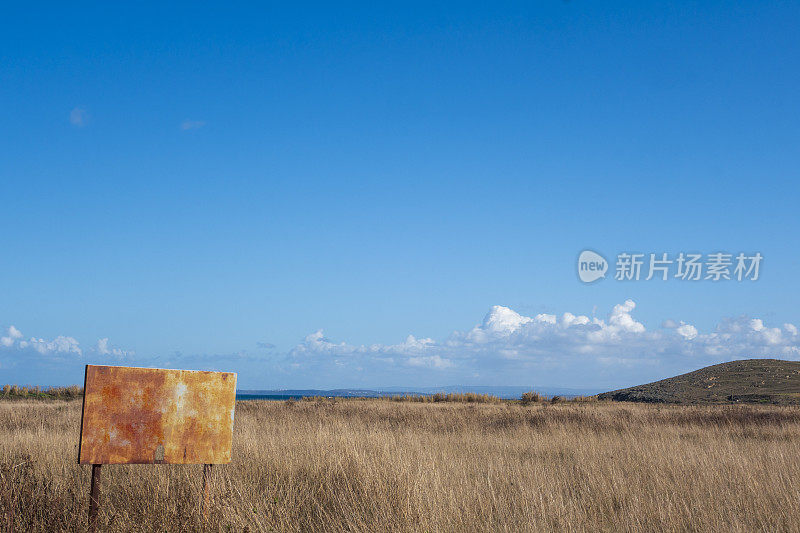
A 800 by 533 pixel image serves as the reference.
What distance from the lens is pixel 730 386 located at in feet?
157

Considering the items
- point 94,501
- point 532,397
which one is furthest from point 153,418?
point 532,397

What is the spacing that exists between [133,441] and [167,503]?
1.38 m

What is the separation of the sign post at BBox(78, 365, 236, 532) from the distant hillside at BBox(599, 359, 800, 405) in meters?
38.5

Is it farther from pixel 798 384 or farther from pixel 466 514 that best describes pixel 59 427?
pixel 798 384

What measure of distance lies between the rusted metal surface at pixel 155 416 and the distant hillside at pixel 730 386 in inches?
1517

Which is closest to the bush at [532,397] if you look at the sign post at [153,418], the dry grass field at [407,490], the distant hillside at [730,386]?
the distant hillside at [730,386]

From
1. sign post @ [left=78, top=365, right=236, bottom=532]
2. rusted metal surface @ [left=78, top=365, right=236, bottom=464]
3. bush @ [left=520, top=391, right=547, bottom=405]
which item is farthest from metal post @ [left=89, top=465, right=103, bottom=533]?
bush @ [left=520, top=391, right=547, bottom=405]

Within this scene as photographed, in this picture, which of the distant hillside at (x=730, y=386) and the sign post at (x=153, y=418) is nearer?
the sign post at (x=153, y=418)

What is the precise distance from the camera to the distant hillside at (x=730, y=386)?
4012 cm

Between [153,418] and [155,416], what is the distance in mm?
22

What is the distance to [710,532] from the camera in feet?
19.5

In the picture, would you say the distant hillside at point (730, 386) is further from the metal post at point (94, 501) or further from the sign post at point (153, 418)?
the metal post at point (94, 501)

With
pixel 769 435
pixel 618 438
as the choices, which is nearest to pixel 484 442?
pixel 618 438

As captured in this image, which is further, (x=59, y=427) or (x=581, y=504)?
(x=59, y=427)
